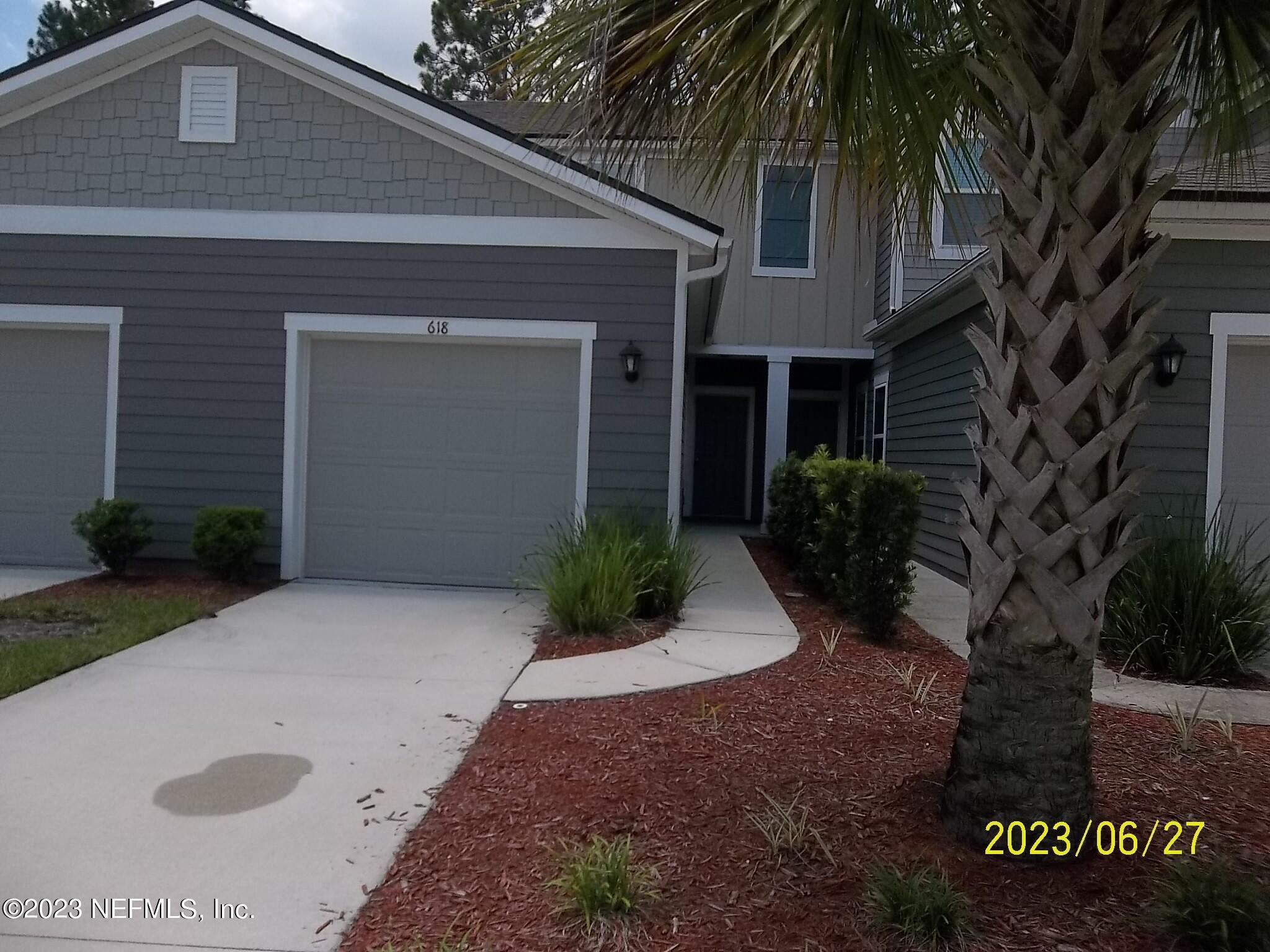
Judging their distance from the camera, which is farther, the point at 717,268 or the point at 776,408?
the point at 776,408

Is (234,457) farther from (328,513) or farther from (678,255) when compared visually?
(678,255)

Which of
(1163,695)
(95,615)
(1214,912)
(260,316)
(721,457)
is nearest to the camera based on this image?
(1214,912)

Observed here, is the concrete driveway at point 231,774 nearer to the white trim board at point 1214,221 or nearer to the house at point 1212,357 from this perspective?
the house at point 1212,357

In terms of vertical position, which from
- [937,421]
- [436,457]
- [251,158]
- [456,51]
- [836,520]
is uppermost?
[456,51]

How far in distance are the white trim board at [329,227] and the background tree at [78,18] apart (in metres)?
19.1

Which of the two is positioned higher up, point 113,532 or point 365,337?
point 365,337

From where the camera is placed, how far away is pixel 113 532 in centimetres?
811

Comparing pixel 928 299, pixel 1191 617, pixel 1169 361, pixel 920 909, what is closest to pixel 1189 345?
pixel 1169 361

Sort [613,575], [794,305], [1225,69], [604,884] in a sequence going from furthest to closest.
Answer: [794,305] < [613,575] < [1225,69] < [604,884]

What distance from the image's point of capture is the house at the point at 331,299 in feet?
27.1

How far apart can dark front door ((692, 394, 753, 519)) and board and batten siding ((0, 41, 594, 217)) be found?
7.89 metres

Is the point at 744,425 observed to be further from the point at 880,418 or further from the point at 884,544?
the point at 884,544

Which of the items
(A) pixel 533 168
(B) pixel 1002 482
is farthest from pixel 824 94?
(A) pixel 533 168
